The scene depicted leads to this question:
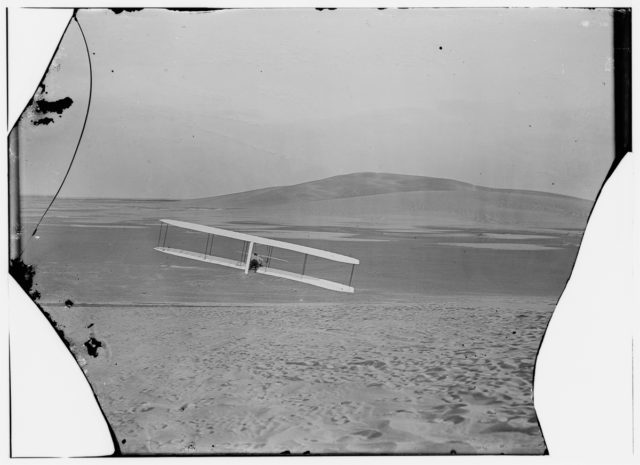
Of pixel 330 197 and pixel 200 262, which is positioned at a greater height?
pixel 330 197

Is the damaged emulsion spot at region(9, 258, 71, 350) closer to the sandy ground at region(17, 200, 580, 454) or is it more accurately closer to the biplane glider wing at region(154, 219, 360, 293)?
the sandy ground at region(17, 200, 580, 454)

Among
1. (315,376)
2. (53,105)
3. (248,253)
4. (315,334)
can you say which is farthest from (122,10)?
(315,376)

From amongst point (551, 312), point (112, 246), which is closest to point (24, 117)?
point (112, 246)

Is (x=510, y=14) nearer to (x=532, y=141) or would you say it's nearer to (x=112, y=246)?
(x=532, y=141)

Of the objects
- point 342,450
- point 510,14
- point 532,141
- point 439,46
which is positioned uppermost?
point 510,14

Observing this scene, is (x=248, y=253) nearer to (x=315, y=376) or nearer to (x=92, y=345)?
(x=315, y=376)
